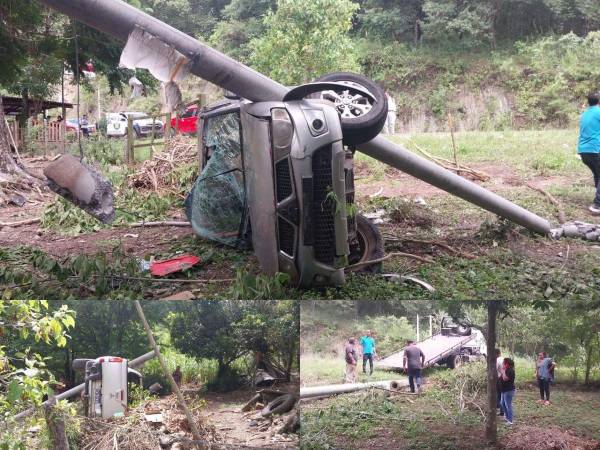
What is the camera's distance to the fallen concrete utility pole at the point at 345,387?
3.50 meters

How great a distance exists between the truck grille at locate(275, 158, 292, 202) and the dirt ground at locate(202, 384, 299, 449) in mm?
1290

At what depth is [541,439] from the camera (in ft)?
11.3

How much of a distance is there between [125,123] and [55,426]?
17.9 feet

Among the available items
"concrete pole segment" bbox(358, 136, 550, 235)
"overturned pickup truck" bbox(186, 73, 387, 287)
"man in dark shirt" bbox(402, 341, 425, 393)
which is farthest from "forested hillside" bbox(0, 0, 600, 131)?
"man in dark shirt" bbox(402, 341, 425, 393)

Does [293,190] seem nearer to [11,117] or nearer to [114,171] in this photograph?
[114,171]

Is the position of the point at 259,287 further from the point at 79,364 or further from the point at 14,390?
the point at 14,390

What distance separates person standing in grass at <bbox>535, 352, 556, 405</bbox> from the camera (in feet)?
11.3

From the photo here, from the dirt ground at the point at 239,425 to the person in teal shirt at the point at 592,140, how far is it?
4.74 meters

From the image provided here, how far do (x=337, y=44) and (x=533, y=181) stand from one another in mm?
3259

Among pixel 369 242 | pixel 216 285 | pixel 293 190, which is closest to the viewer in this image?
pixel 293 190

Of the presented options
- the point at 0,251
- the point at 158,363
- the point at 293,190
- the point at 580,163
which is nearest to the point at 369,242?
the point at 293,190

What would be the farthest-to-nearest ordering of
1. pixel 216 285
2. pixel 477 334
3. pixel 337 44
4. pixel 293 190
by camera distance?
1. pixel 337 44
2. pixel 216 285
3. pixel 293 190
4. pixel 477 334

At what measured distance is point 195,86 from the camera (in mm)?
5352

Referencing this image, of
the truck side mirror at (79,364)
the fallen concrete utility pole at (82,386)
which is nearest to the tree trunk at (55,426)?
the fallen concrete utility pole at (82,386)
